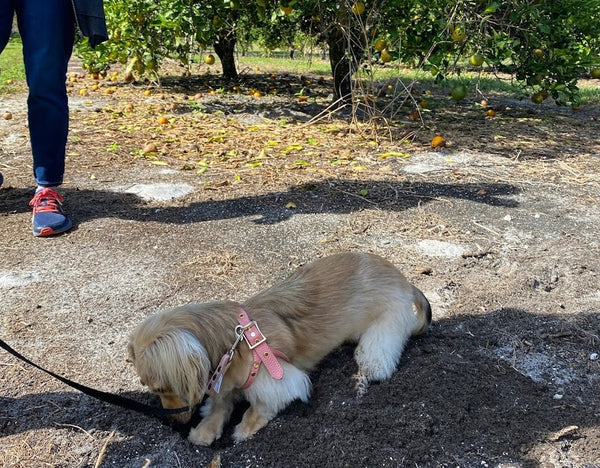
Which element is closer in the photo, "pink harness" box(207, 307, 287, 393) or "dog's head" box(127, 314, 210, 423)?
"dog's head" box(127, 314, 210, 423)

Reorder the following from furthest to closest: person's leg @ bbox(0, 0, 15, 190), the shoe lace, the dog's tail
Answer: the shoe lace, person's leg @ bbox(0, 0, 15, 190), the dog's tail

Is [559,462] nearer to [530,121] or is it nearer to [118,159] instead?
[118,159]

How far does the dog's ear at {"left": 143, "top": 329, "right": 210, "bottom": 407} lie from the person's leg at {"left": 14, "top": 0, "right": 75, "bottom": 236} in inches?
89.9

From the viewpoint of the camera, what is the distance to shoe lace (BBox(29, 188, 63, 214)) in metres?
4.12

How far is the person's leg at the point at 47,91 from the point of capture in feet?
12.4

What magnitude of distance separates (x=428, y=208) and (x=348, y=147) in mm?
2117

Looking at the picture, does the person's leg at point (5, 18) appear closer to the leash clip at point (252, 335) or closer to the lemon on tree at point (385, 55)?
the leash clip at point (252, 335)

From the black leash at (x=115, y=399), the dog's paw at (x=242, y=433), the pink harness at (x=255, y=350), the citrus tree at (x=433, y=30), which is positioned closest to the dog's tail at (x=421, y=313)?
the pink harness at (x=255, y=350)

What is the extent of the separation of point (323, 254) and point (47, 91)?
230 cm

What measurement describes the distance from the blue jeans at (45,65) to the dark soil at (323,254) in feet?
1.88

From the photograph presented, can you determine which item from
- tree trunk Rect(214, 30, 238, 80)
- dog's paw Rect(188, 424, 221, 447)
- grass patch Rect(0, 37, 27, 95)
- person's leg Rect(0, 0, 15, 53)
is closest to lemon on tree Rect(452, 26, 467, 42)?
person's leg Rect(0, 0, 15, 53)

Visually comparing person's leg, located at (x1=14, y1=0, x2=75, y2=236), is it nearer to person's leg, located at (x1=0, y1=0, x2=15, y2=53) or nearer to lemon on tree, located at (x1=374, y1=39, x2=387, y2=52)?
person's leg, located at (x1=0, y1=0, x2=15, y2=53)

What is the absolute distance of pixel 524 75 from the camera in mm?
6852

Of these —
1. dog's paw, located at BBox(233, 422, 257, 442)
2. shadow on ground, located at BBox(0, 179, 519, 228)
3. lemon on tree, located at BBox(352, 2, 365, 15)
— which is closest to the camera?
dog's paw, located at BBox(233, 422, 257, 442)
